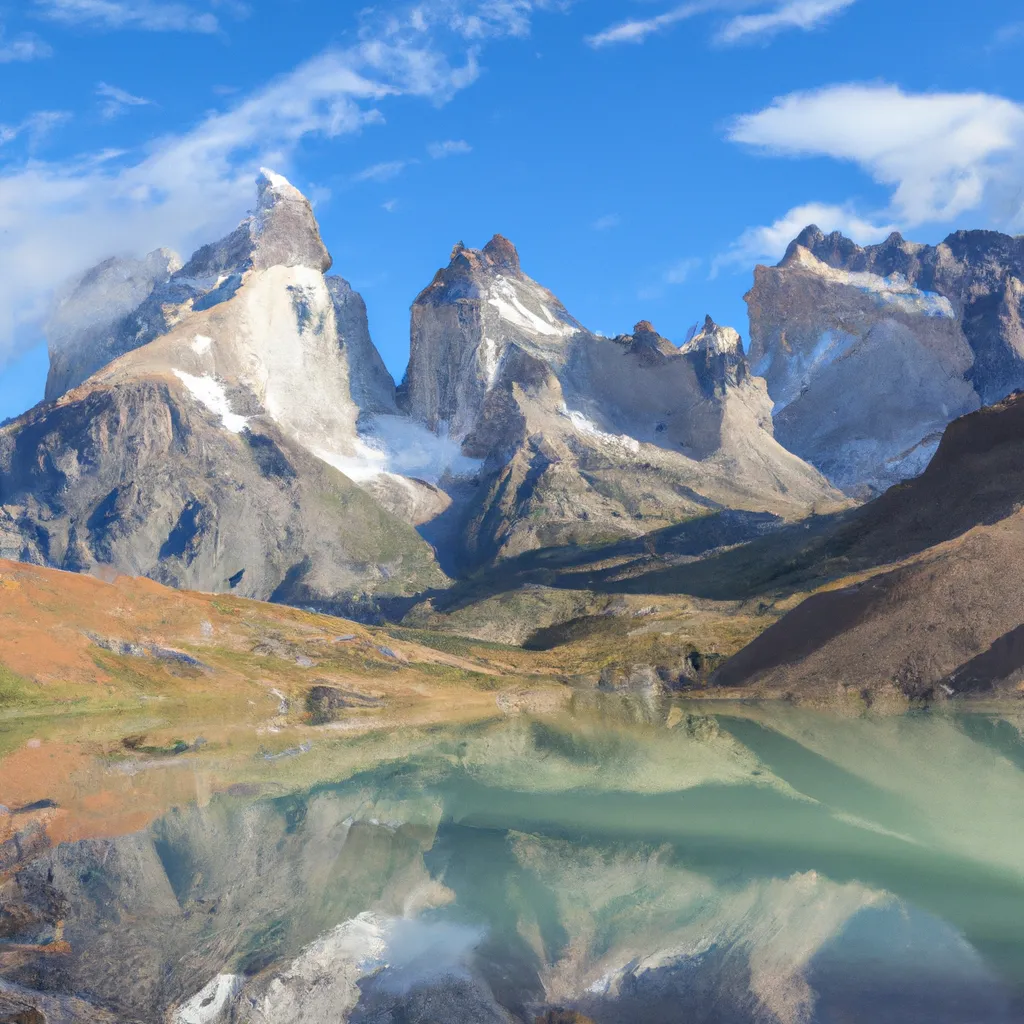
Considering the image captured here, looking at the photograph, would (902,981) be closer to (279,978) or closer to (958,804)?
(279,978)

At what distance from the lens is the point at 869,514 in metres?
180

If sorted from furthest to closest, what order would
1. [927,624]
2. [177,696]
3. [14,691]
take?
1. [927,624]
2. [177,696]
3. [14,691]

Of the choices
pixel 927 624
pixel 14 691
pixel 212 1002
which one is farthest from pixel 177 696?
pixel 212 1002

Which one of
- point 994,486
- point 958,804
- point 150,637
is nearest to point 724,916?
point 958,804

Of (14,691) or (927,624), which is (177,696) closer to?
(14,691)

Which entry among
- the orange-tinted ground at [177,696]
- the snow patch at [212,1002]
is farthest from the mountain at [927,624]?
the snow patch at [212,1002]

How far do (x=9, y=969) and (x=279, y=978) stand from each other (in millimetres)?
8093

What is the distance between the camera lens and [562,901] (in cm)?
4128

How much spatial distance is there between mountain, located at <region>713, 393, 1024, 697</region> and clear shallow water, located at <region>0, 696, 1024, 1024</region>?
126 feet

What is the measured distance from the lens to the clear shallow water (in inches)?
1270

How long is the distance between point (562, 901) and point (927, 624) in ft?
263

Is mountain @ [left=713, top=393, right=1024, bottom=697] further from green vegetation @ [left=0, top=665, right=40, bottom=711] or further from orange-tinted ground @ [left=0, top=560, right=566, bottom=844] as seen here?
green vegetation @ [left=0, top=665, right=40, bottom=711]

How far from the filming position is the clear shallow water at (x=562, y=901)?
3225cm

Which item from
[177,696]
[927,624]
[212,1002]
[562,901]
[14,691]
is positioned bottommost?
[562,901]
